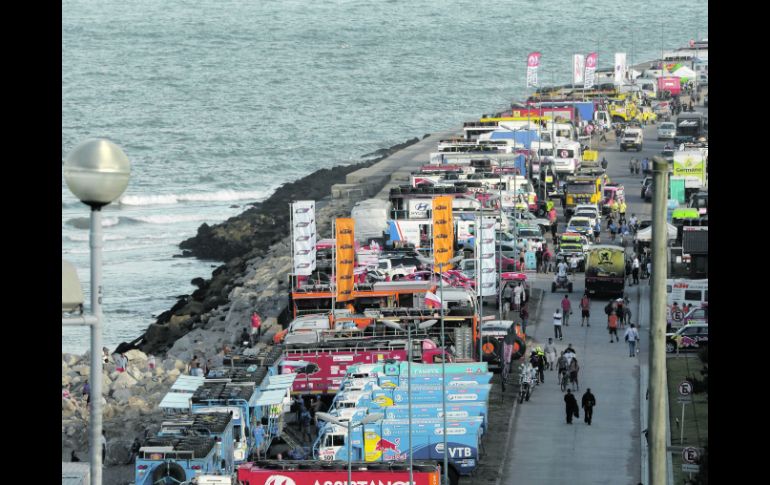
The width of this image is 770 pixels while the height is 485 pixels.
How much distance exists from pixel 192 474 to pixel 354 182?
56.3 meters

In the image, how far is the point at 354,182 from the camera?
275 feet

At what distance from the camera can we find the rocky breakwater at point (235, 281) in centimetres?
5466

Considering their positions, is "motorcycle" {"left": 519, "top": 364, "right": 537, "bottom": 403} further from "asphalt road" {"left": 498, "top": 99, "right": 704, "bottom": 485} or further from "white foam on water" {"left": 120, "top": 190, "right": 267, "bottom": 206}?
"white foam on water" {"left": 120, "top": 190, "right": 267, "bottom": 206}

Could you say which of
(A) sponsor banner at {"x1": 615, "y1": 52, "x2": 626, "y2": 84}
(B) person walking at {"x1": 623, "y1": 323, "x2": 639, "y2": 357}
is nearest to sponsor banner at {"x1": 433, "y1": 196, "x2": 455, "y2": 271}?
(B) person walking at {"x1": 623, "y1": 323, "x2": 639, "y2": 357}

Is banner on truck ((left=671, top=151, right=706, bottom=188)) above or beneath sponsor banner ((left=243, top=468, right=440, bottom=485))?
above

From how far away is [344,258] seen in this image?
44.0 m

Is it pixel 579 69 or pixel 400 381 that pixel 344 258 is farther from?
pixel 579 69

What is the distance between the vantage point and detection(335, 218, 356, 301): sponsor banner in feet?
144

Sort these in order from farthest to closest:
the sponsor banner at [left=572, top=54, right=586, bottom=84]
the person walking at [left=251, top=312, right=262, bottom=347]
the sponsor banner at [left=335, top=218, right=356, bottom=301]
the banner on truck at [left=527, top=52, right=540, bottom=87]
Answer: the sponsor banner at [left=572, top=54, right=586, bottom=84] < the banner on truck at [left=527, top=52, right=540, bottom=87] < the person walking at [left=251, top=312, right=262, bottom=347] < the sponsor banner at [left=335, top=218, right=356, bottom=301]

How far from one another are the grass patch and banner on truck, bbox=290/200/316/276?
986cm

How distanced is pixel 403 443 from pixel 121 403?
13608mm

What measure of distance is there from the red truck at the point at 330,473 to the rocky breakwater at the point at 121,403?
875 cm

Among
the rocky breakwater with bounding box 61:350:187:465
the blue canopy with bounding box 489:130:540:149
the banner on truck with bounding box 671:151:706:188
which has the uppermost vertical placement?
the blue canopy with bounding box 489:130:540:149

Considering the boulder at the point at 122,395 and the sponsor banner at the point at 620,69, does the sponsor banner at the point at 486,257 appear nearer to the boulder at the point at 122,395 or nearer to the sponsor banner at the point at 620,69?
the boulder at the point at 122,395
